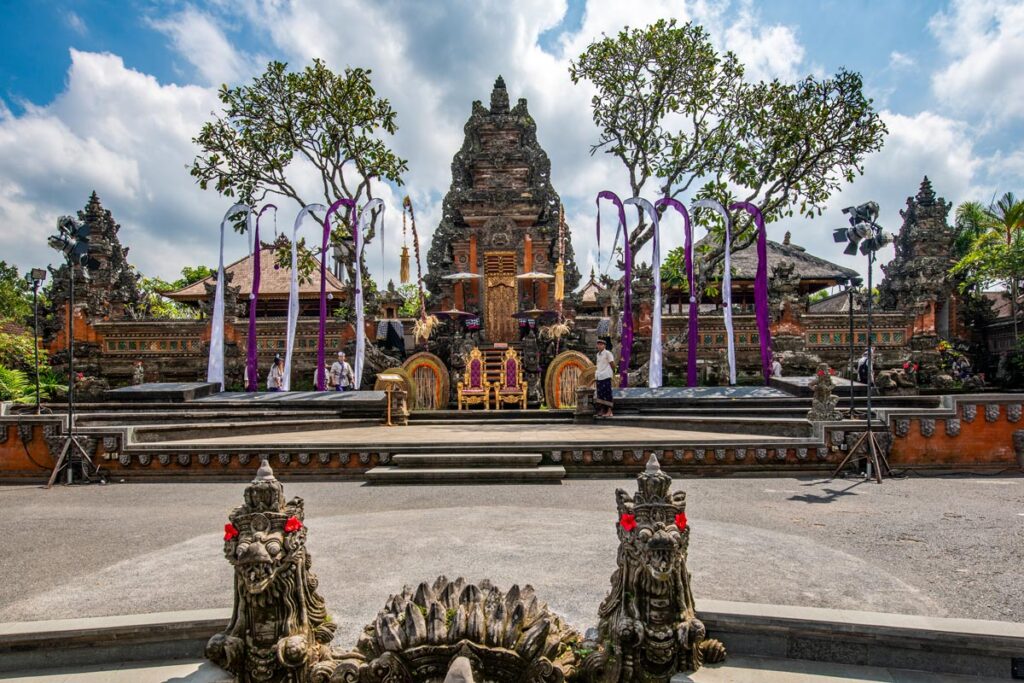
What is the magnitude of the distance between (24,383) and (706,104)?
783 inches

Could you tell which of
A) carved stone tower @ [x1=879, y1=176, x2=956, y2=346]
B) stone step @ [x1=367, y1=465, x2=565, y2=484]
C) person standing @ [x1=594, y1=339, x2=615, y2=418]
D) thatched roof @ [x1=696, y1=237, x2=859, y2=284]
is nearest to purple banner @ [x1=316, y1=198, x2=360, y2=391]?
person standing @ [x1=594, y1=339, x2=615, y2=418]

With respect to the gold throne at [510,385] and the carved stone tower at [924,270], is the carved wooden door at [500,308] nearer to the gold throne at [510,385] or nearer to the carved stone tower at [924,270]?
the gold throne at [510,385]

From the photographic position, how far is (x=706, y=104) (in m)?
16.7

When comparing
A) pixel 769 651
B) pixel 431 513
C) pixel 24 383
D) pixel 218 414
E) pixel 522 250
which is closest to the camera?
pixel 769 651

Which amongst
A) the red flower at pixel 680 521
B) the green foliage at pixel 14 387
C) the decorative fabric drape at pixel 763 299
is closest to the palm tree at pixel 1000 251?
the decorative fabric drape at pixel 763 299

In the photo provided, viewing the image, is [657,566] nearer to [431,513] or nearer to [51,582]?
[431,513]

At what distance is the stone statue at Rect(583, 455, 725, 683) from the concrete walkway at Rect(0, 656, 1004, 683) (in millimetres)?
159

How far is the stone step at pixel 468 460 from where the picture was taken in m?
8.02

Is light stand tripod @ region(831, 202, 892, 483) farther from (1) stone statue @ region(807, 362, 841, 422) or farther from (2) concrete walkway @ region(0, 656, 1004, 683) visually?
(2) concrete walkway @ region(0, 656, 1004, 683)

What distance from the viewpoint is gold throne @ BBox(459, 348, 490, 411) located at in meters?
13.4

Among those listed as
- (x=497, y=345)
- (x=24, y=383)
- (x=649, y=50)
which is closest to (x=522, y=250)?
(x=497, y=345)

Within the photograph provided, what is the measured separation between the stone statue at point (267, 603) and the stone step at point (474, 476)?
470 cm

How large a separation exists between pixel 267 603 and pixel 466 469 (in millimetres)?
5093

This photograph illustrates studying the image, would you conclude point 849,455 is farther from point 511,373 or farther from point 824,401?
point 511,373
